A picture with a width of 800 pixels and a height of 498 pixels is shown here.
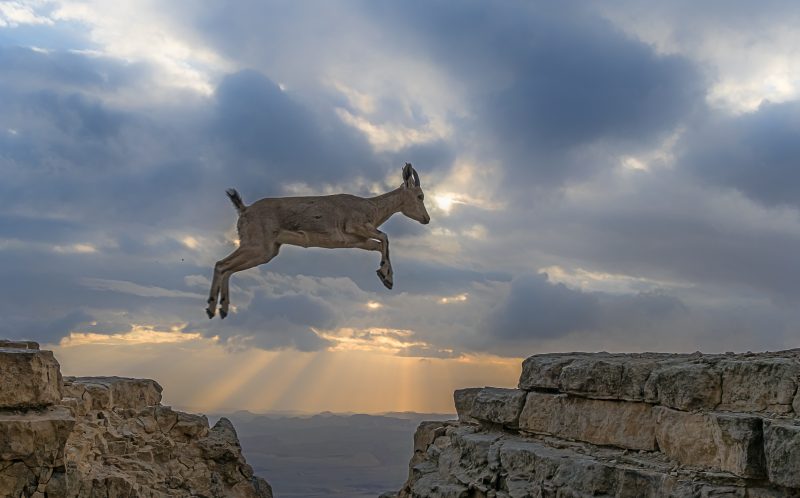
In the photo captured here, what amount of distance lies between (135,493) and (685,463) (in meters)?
8.51

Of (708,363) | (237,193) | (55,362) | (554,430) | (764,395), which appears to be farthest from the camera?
(237,193)

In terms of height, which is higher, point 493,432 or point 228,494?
point 493,432

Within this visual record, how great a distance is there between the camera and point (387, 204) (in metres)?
15.3

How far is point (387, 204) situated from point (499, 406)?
6.56 meters

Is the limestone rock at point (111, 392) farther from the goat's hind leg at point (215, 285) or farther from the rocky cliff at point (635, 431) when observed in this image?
the rocky cliff at point (635, 431)

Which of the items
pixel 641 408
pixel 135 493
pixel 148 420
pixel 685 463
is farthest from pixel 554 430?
pixel 148 420

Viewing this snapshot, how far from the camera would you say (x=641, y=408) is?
24.4 feet

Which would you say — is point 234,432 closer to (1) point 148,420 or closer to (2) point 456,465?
(1) point 148,420

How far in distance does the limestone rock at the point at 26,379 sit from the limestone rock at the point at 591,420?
5732 mm

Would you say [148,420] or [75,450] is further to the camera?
[148,420]

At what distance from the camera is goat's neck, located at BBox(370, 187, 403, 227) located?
15.2 meters

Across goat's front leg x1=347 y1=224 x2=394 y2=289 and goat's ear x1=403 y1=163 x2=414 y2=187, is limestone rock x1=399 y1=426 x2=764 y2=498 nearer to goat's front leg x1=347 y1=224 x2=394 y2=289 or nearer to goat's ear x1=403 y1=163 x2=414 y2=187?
goat's front leg x1=347 y1=224 x2=394 y2=289

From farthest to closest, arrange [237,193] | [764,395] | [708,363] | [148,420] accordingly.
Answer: [237,193]
[148,420]
[708,363]
[764,395]

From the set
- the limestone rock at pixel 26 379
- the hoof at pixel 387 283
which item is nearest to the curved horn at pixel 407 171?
the hoof at pixel 387 283
